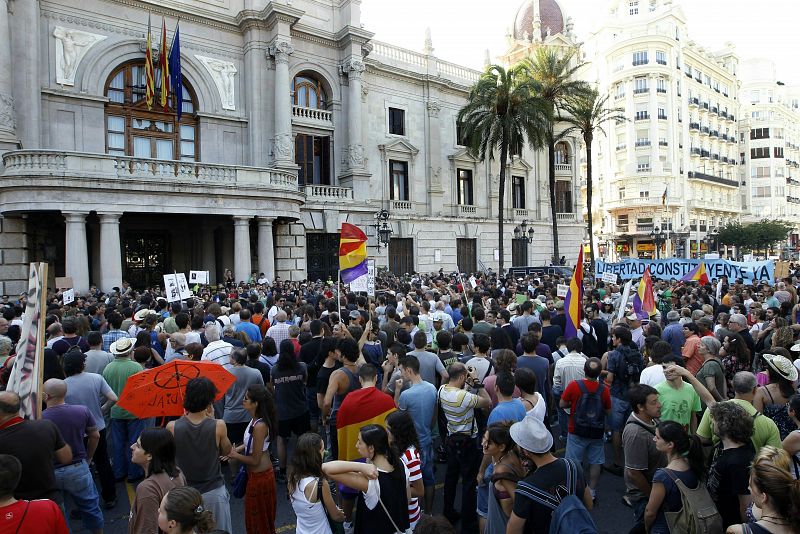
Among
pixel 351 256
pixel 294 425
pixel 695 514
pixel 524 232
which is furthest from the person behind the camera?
pixel 524 232

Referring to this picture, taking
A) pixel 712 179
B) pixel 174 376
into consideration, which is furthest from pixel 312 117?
pixel 712 179

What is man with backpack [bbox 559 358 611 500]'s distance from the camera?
5.49 meters

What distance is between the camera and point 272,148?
2605cm

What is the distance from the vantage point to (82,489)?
15.5 feet

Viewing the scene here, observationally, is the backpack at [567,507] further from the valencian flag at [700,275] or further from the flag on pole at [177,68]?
the flag on pole at [177,68]

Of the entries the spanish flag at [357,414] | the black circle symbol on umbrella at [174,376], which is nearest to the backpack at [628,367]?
the spanish flag at [357,414]

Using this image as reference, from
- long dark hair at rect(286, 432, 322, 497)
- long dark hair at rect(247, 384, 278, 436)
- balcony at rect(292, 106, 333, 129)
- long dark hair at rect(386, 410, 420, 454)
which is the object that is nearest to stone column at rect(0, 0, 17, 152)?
balcony at rect(292, 106, 333, 129)

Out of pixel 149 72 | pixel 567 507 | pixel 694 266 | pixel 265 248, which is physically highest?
pixel 149 72

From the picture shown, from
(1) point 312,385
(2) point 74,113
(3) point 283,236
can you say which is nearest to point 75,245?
(2) point 74,113

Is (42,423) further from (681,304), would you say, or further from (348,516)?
(681,304)

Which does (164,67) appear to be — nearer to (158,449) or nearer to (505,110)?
(505,110)

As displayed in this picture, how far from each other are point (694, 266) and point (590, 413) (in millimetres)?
14874

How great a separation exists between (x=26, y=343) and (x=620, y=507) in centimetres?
636

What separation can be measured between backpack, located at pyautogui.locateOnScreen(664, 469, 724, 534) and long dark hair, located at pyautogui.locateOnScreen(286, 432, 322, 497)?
247cm
